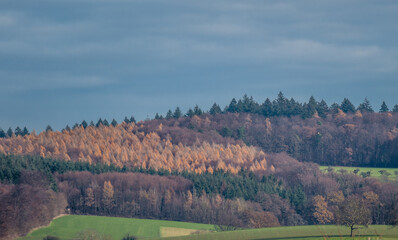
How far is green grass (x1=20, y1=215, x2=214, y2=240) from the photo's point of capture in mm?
145650

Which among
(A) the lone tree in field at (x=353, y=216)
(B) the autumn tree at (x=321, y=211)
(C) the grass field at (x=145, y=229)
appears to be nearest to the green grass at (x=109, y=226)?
(C) the grass field at (x=145, y=229)

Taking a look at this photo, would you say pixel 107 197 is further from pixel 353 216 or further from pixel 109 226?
pixel 353 216

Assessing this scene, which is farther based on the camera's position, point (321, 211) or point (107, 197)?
point (107, 197)

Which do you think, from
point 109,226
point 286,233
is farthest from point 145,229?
point 286,233

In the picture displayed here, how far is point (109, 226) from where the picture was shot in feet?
523

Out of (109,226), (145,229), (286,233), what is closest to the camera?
(286,233)

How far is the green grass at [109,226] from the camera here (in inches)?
5734

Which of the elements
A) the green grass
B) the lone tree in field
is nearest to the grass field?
the green grass

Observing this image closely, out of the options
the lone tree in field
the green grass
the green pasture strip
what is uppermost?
the lone tree in field

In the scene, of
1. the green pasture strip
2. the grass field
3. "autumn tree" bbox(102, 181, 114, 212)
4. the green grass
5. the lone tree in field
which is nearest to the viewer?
the green pasture strip

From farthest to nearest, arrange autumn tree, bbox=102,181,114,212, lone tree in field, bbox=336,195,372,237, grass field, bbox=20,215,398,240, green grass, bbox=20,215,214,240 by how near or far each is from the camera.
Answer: autumn tree, bbox=102,181,114,212, green grass, bbox=20,215,214,240, grass field, bbox=20,215,398,240, lone tree in field, bbox=336,195,372,237

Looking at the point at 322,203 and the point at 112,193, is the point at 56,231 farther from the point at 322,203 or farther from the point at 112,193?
the point at 322,203

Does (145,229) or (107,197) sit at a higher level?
(107,197)

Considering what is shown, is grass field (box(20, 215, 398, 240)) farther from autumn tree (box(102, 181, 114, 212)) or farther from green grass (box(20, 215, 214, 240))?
autumn tree (box(102, 181, 114, 212))
